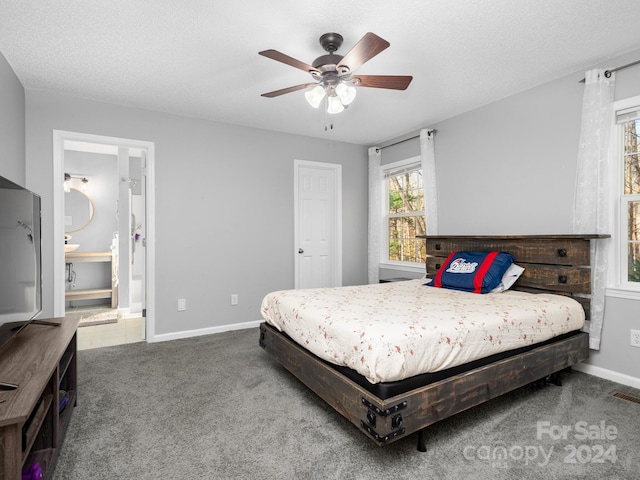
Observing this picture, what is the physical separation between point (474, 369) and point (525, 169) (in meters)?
2.08

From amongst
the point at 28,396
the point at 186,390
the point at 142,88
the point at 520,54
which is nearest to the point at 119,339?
the point at 186,390

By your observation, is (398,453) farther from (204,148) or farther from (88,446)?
(204,148)

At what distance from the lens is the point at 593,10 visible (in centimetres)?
200

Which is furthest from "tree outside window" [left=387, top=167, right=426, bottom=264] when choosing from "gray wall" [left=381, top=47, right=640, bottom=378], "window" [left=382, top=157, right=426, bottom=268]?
"gray wall" [left=381, top=47, right=640, bottom=378]

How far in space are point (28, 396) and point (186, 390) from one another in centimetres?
139

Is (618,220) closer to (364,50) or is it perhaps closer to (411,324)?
(411,324)

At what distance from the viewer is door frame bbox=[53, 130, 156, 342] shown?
3.11m

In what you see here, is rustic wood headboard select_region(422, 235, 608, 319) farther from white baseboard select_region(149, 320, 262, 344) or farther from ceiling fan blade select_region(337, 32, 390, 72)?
white baseboard select_region(149, 320, 262, 344)

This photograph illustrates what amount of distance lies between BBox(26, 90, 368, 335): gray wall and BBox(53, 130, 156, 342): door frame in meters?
0.05

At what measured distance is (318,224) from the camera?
15.3ft

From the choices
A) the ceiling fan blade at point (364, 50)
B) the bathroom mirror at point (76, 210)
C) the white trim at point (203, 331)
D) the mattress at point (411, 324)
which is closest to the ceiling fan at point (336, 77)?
the ceiling fan blade at point (364, 50)

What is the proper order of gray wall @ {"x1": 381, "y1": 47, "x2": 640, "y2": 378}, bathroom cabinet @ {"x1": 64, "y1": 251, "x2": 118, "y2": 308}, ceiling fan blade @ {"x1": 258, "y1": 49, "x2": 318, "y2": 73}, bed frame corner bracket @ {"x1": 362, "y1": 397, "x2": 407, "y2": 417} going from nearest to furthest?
1. bed frame corner bracket @ {"x1": 362, "y1": 397, "x2": 407, "y2": 417}
2. ceiling fan blade @ {"x1": 258, "y1": 49, "x2": 318, "y2": 73}
3. gray wall @ {"x1": 381, "y1": 47, "x2": 640, "y2": 378}
4. bathroom cabinet @ {"x1": 64, "y1": 251, "x2": 118, "y2": 308}

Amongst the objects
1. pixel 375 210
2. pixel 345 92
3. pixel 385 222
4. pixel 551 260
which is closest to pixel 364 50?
pixel 345 92

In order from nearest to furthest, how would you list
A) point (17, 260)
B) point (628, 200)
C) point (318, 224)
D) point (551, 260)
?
point (17, 260) < point (628, 200) < point (551, 260) < point (318, 224)
